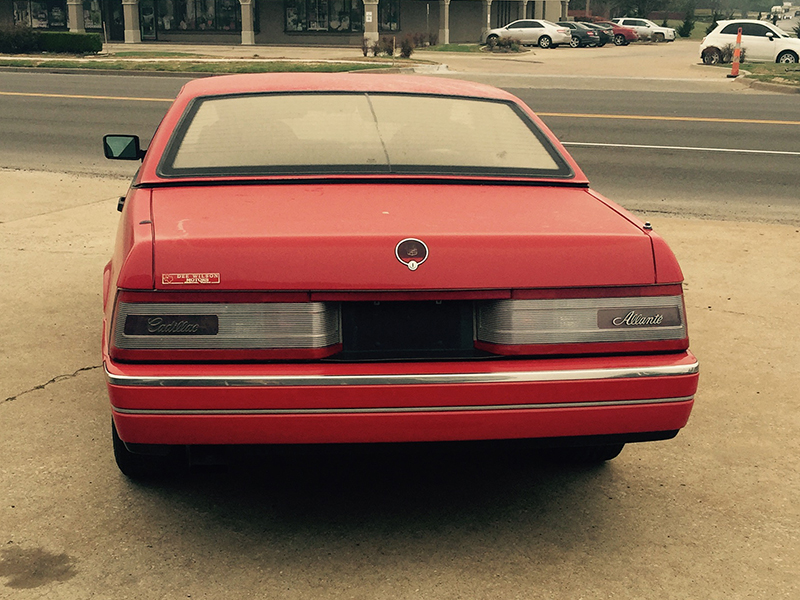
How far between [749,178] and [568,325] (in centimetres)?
953

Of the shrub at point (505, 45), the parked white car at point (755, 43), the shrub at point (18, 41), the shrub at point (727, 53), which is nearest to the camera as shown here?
the shrub at point (727, 53)

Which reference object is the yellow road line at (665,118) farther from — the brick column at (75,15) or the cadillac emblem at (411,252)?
the brick column at (75,15)

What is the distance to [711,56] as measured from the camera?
3478 centimetres

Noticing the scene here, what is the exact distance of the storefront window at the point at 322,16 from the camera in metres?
54.0

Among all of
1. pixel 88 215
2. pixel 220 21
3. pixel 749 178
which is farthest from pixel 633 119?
pixel 220 21

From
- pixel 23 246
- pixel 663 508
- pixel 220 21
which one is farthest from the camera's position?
pixel 220 21

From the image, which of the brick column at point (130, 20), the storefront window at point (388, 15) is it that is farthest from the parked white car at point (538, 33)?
the brick column at point (130, 20)

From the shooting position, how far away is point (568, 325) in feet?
10.1

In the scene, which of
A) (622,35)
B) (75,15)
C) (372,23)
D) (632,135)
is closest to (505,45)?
(372,23)

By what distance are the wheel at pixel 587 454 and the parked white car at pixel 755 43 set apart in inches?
1306

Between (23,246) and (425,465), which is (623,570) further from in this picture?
(23,246)

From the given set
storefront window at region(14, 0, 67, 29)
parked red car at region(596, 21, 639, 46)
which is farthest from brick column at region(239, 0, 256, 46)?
parked red car at region(596, 21, 639, 46)

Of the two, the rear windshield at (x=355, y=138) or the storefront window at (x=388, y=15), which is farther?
the storefront window at (x=388, y=15)

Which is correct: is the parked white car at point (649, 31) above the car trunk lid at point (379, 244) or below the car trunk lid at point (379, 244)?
above
